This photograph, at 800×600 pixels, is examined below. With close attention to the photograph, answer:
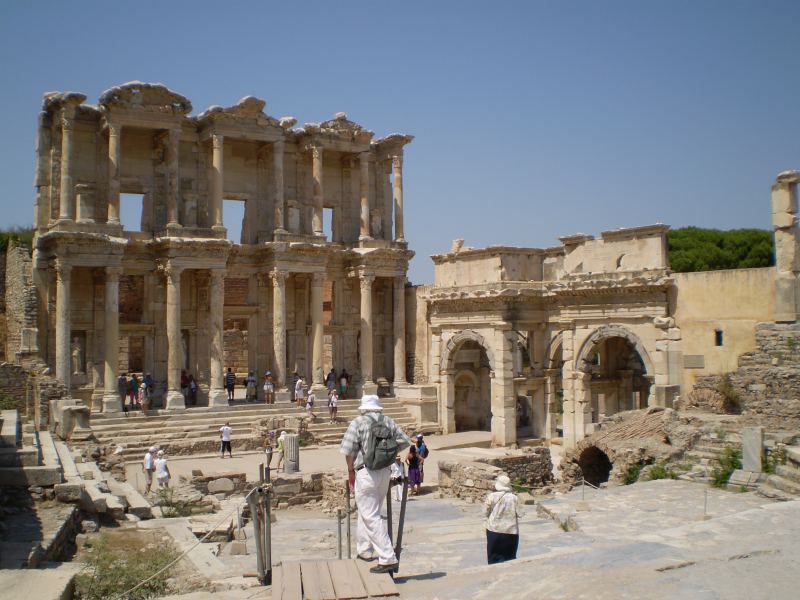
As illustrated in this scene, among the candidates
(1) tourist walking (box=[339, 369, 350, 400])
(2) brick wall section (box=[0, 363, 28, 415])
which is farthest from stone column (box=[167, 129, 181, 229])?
(1) tourist walking (box=[339, 369, 350, 400])

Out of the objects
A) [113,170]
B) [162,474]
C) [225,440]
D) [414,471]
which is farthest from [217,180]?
[414,471]

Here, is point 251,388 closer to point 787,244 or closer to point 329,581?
point 787,244

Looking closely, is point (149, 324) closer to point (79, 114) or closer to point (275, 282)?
point (275, 282)

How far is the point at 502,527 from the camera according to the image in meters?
8.88

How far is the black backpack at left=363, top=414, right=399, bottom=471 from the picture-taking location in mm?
7406

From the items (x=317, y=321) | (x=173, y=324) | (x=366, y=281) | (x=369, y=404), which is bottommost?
(x=369, y=404)

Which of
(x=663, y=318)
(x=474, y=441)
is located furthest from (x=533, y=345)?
(x=663, y=318)

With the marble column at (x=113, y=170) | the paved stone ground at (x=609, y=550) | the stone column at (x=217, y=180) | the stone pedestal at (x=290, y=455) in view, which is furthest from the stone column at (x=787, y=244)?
the marble column at (x=113, y=170)

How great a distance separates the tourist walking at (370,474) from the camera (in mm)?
7340

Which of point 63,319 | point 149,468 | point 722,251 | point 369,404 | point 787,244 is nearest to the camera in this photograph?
point 369,404

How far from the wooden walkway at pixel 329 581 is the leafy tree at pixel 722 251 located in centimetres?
4535

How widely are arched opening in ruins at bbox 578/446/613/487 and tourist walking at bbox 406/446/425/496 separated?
5402mm

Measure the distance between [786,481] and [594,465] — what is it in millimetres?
8299

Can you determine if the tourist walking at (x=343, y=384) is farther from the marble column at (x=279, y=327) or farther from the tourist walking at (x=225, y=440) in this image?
the tourist walking at (x=225, y=440)
